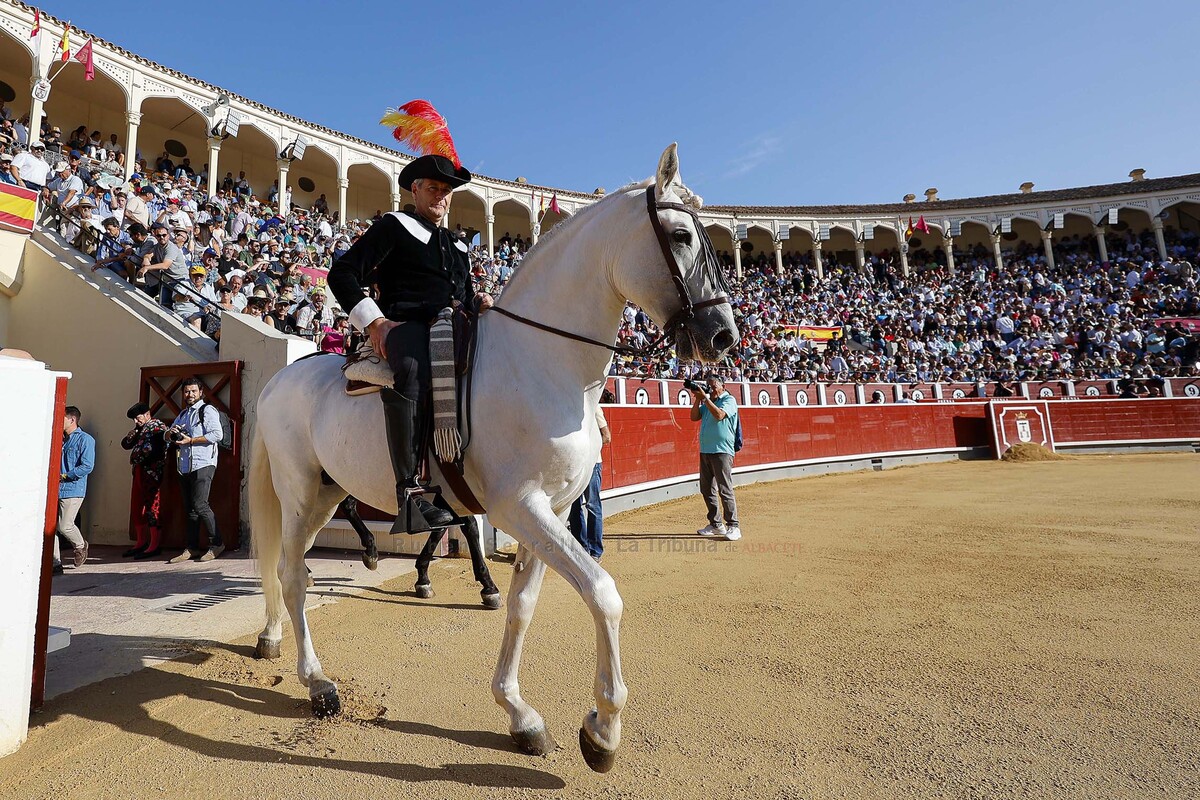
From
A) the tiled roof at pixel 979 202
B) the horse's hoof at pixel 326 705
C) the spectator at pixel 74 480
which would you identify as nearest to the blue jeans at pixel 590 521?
the horse's hoof at pixel 326 705

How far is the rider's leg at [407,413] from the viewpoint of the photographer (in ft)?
6.94

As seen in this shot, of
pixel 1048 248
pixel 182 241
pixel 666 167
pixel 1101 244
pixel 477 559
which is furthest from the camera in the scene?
pixel 1048 248

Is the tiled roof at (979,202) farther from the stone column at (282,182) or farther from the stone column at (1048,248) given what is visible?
the stone column at (282,182)

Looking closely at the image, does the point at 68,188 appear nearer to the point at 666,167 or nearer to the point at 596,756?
the point at 666,167

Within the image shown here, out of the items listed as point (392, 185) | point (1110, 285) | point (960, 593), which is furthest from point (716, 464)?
point (1110, 285)

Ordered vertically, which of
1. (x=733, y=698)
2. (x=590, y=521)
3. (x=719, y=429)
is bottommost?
(x=733, y=698)

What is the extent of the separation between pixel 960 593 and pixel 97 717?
4.70 metres

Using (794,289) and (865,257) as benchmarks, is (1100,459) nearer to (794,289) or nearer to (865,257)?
(794,289)

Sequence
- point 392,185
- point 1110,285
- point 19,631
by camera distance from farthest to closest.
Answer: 1. point 1110,285
2. point 392,185
3. point 19,631

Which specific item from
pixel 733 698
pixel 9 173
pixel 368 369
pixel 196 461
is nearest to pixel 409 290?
pixel 368 369

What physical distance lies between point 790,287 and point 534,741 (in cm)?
3338

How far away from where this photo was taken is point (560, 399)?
2.03 metres

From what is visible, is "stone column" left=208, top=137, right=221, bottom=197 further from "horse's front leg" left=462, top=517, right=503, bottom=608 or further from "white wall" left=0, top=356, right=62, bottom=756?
"white wall" left=0, top=356, right=62, bottom=756

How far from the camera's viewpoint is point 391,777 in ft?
6.23
